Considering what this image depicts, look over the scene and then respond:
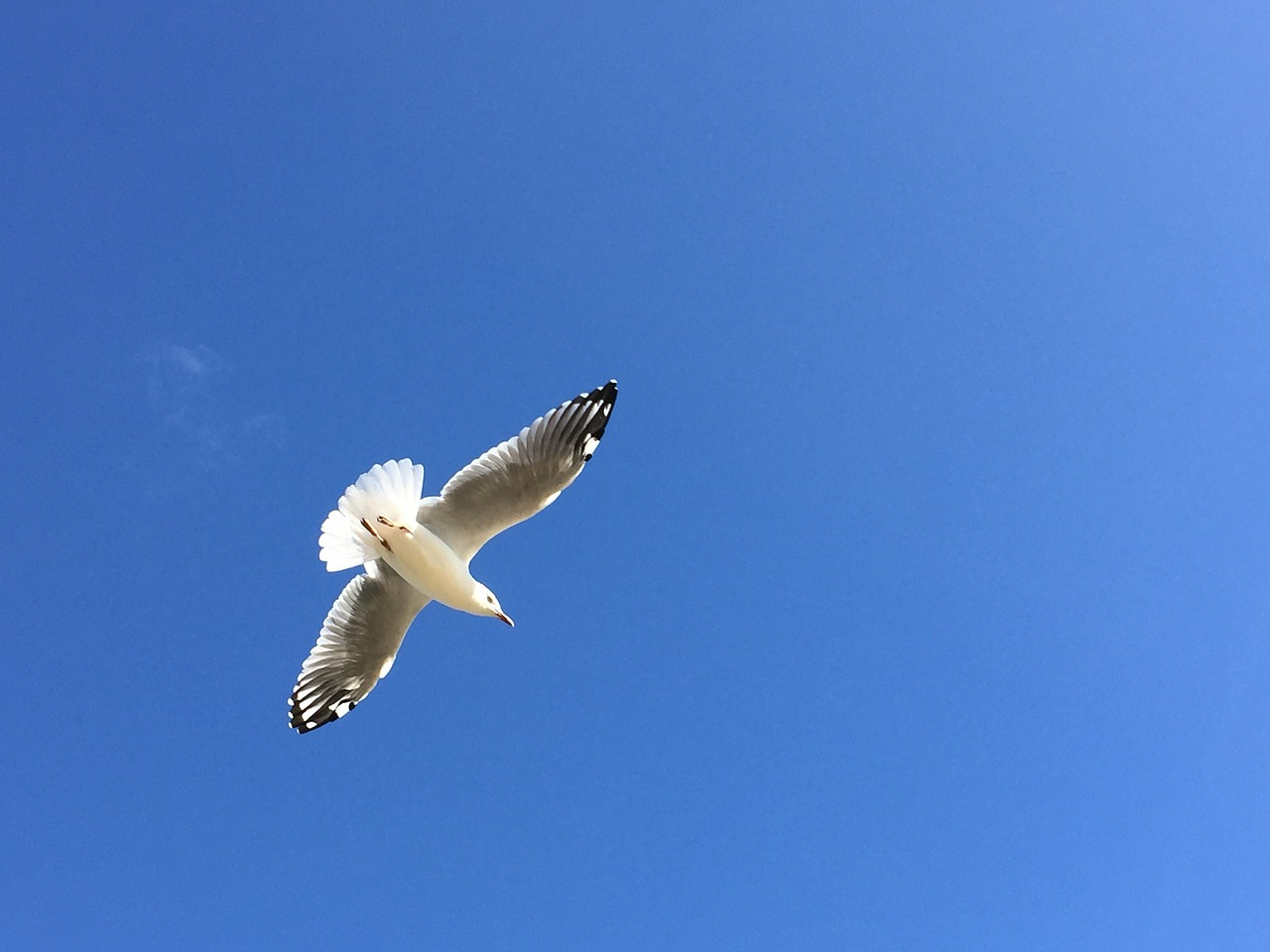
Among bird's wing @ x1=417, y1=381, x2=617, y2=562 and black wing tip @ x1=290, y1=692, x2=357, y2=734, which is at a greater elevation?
→ bird's wing @ x1=417, y1=381, x2=617, y2=562

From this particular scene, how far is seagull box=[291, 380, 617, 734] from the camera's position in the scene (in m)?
6.04

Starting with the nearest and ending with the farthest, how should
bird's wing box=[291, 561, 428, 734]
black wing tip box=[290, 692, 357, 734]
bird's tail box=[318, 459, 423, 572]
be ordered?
bird's tail box=[318, 459, 423, 572], bird's wing box=[291, 561, 428, 734], black wing tip box=[290, 692, 357, 734]

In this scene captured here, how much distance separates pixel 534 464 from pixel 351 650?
6.47 feet

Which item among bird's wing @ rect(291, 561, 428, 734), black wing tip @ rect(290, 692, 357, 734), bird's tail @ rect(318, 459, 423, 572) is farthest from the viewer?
black wing tip @ rect(290, 692, 357, 734)

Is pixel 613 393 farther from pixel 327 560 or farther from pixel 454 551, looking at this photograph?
pixel 327 560

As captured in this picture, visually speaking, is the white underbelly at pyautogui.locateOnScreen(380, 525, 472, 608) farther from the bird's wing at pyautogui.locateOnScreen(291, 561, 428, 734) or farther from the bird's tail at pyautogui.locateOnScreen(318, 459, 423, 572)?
the bird's wing at pyautogui.locateOnScreen(291, 561, 428, 734)

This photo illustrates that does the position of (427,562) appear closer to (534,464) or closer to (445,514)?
(445,514)

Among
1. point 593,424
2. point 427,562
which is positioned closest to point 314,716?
point 427,562

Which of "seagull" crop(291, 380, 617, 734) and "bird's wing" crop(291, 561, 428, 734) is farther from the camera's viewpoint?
"bird's wing" crop(291, 561, 428, 734)

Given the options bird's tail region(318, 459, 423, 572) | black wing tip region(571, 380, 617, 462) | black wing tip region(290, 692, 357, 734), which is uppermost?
black wing tip region(571, 380, 617, 462)

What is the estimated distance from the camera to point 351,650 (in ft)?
22.3

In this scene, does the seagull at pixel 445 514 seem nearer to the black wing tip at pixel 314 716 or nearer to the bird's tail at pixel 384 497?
the bird's tail at pixel 384 497

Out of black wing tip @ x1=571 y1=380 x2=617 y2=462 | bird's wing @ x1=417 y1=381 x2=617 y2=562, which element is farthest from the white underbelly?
black wing tip @ x1=571 y1=380 x2=617 y2=462

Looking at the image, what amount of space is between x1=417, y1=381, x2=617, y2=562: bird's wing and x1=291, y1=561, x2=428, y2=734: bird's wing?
807 mm
